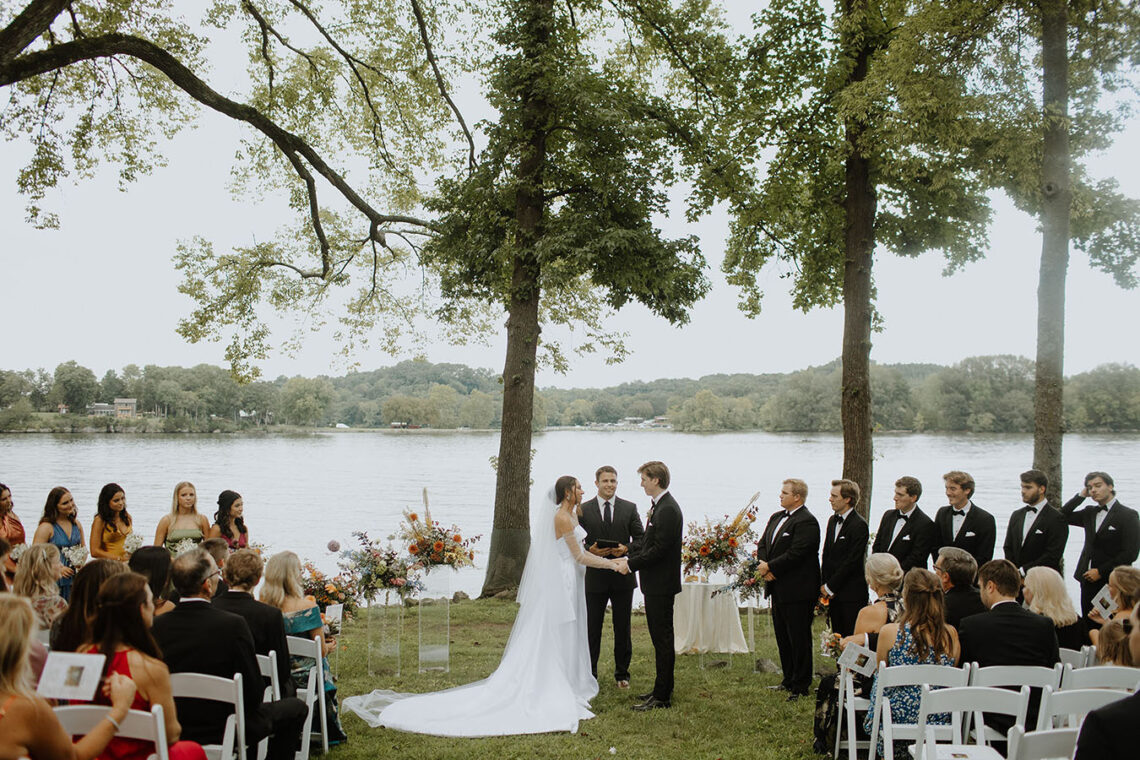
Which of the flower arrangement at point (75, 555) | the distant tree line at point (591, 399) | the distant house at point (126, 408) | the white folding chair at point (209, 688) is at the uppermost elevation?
the distant tree line at point (591, 399)

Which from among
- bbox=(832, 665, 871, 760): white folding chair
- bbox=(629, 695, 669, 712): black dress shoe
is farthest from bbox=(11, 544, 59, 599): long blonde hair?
bbox=(832, 665, 871, 760): white folding chair

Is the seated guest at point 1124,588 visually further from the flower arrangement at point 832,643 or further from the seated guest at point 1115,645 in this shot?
the flower arrangement at point 832,643

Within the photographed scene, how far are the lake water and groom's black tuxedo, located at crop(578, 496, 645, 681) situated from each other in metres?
8.50

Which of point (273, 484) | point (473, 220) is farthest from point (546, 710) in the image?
point (273, 484)

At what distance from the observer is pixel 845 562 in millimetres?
7336

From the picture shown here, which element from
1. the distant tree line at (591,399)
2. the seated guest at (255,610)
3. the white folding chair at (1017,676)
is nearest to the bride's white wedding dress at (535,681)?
the seated guest at (255,610)

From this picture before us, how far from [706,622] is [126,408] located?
1568 inches

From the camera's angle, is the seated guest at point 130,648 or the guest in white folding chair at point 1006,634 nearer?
the seated guest at point 130,648

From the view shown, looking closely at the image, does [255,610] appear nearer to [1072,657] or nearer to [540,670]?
[540,670]

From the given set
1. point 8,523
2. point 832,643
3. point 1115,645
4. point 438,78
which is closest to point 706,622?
point 832,643

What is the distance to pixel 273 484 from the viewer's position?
147 ft

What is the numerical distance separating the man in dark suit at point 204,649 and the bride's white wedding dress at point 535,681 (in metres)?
2.36

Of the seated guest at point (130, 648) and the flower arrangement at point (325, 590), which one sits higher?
the seated guest at point (130, 648)

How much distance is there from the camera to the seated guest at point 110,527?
26.7ft
